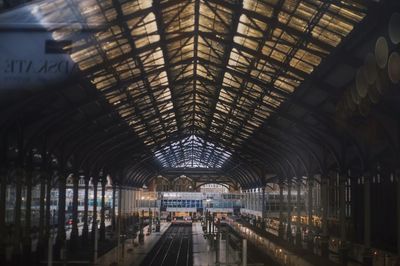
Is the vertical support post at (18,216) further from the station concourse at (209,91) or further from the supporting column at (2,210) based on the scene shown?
the supporting column at (2,210)

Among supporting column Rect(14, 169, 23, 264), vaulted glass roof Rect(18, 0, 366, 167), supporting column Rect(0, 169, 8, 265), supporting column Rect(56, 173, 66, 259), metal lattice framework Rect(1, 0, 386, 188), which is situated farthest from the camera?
supporting column Rect(56, 173, 66, 259)

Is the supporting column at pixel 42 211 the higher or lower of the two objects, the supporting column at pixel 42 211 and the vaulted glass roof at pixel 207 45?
the lower

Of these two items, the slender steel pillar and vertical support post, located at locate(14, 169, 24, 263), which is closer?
the slender steel pillar

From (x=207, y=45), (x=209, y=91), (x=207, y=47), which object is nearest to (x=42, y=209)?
(x=209, y=91)

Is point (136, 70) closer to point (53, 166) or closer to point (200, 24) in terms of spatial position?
point (200, 24)

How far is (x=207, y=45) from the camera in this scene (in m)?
33.0

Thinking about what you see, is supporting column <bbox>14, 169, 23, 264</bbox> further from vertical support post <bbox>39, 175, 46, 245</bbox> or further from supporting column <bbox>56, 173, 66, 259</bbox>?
supporting column <bbox>56, 173, 66, 259</bbox>

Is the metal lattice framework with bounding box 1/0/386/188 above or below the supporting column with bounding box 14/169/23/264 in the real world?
above

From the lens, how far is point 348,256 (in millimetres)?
38875

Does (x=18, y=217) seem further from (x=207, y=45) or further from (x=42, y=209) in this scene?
(x=207, y=45)

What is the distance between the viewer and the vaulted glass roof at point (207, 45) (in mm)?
21828

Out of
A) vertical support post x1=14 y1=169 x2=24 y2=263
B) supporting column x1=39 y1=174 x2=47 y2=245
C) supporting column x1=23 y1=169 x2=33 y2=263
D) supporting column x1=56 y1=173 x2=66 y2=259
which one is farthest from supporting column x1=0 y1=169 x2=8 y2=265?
supporting column x1=56 y1=173 x2=66 y2=259

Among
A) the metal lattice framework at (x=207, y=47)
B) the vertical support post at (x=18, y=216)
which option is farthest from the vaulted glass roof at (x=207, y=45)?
the vertical support post at (x=18, y=216)

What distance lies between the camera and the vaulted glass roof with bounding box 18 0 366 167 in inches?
859
